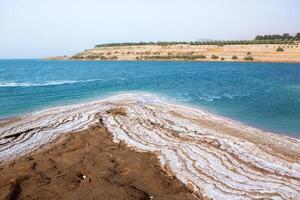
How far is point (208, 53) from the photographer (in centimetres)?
11300

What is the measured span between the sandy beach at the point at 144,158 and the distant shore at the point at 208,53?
257 ft

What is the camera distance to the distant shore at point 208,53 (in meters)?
95.5

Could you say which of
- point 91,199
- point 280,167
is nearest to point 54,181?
point 91,199

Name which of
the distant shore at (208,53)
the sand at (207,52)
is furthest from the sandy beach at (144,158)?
the distant shore at (208,53)

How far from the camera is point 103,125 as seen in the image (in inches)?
876

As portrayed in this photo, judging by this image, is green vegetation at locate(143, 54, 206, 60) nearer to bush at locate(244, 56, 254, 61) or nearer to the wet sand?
bush at locate(244, 56, 254, 61)

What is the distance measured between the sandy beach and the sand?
256 ft

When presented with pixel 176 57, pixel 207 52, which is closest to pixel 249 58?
pixel 207 52

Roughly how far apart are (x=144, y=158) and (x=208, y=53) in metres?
101

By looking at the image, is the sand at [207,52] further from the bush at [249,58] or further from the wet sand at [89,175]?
the wet sand at [89,175]

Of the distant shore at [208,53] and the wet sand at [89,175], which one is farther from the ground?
the wet sand at [89,175]

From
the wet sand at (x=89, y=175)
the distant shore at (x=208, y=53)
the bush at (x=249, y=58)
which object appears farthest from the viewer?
the bush at (x=249, y=58)

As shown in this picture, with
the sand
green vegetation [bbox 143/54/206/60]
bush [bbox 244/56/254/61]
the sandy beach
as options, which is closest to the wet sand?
the sandy beach

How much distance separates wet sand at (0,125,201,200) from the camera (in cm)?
1277
